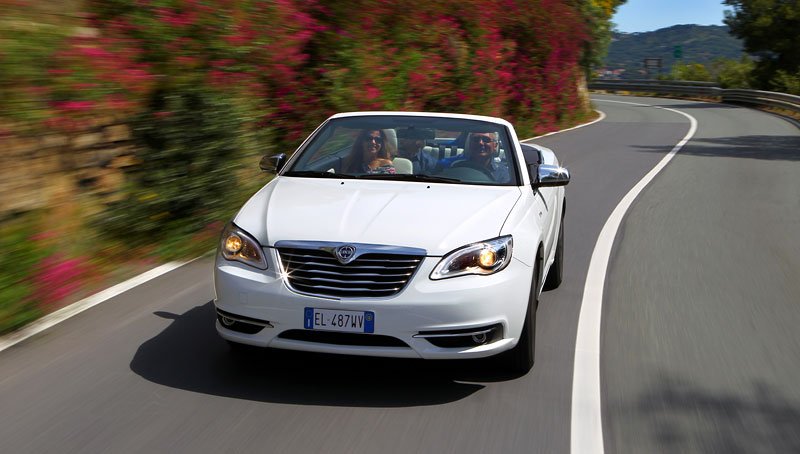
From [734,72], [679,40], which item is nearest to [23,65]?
[734,72]

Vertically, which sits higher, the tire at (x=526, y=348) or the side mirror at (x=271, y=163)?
the side mirror at (x=271, y=163)

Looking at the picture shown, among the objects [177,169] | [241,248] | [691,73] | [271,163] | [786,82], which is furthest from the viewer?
[691,73]

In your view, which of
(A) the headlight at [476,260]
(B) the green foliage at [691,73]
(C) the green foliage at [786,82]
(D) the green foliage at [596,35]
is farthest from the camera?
(B) the green foliage at [691,73]

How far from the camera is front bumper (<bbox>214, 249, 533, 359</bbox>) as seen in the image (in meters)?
4.78

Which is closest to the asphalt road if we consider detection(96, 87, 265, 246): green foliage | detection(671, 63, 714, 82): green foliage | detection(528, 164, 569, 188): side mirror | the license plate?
the license plate

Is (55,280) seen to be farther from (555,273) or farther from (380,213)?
(555,273)

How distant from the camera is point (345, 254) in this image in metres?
4.86

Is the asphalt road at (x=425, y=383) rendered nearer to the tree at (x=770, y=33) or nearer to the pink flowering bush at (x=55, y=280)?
the pink flowering bush at (x=55, y=280)

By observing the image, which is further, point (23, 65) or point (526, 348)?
point (23, 65)

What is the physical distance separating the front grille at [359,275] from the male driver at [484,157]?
5.25 feet

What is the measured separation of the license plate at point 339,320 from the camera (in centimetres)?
479

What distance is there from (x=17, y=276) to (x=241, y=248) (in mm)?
1866

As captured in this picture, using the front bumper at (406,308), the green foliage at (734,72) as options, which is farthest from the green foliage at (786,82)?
the front bumper at (406,308)

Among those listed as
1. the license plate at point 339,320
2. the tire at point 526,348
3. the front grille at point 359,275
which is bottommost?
the tire at point 526,348
